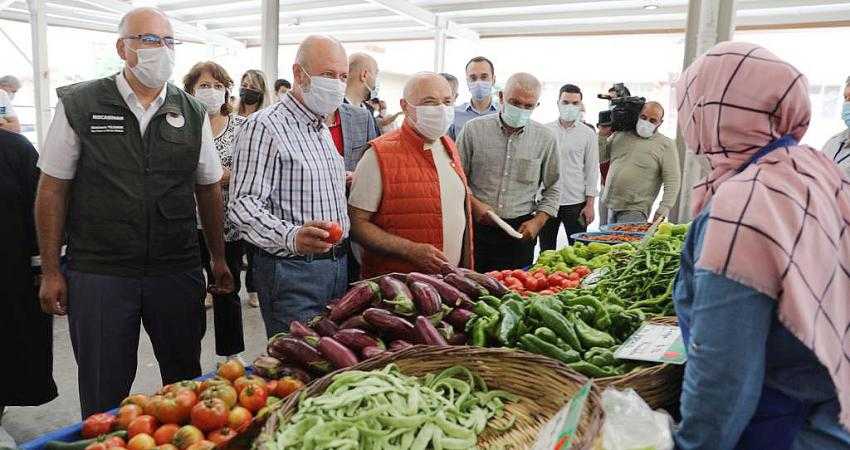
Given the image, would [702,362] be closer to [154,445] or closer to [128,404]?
[154,445]

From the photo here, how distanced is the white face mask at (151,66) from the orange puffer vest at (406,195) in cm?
103

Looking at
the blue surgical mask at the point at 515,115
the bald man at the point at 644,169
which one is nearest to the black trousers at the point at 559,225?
the bald man at the point at 644,169

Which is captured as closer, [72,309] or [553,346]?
[553,346]

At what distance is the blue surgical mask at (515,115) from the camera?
413 centimetres

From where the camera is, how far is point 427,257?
2.90 m

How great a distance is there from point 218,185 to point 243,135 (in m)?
0.36

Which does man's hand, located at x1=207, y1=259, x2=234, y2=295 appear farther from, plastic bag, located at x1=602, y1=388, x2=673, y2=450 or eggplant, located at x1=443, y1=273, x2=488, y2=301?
plastic bag, located at x1=602, y1=388, x2=673, y2=450

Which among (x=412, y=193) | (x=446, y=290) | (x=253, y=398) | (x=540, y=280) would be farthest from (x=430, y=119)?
(x=253, y=398)

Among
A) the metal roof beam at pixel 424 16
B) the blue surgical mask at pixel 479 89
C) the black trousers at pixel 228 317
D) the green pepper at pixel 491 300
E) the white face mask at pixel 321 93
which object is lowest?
the black trousers at pixel 228 317

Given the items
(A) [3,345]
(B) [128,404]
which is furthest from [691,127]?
(A) [3,345]

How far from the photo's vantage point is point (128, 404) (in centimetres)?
174

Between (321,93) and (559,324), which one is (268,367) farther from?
(321,93)

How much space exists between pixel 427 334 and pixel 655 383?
0.69 meters

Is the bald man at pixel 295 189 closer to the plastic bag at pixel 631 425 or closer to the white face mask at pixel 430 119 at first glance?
the white face mask at pixel 430 119
